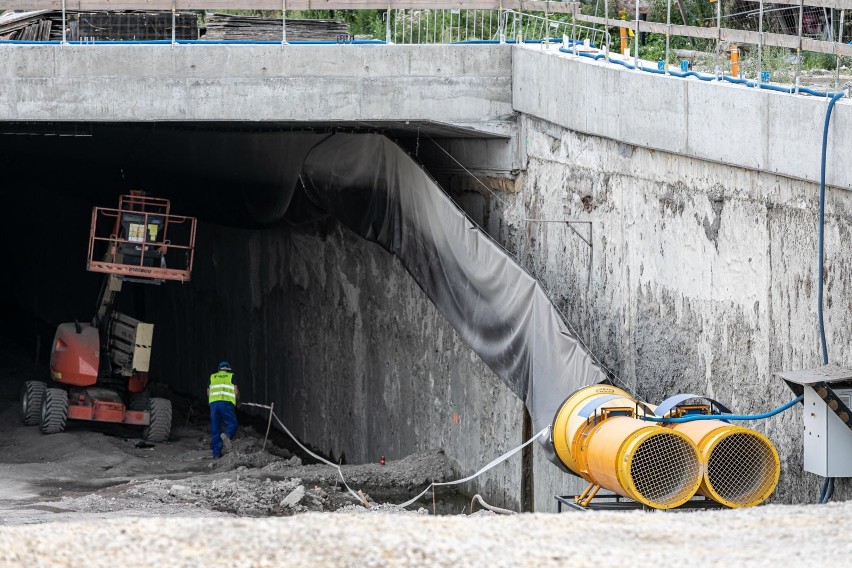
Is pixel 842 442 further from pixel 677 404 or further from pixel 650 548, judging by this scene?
pixel 650 548

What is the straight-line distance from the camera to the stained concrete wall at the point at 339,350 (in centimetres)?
1528

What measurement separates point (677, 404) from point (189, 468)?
10.4 m

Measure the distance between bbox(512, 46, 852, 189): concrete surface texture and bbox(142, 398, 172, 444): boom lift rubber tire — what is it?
8787mm

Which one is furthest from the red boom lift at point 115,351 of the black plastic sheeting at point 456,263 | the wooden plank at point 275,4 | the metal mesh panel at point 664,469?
the metal mesh panel at point 664,469

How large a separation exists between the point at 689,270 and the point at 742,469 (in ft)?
7.24

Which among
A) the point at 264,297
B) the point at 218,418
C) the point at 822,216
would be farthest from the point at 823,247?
the point at 264,297

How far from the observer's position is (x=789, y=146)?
9.00 meters

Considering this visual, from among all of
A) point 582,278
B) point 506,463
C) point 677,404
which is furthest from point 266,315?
point 677,404

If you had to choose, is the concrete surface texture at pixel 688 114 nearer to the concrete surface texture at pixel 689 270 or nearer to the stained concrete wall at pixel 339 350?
the concrete surface texture at pixel 689 270

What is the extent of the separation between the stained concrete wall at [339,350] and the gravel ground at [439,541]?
6.31 meters

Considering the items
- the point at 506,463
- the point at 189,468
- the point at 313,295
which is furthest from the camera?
the point at 313,295

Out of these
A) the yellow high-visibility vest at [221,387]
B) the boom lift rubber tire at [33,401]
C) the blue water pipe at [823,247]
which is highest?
the blue water pipe at [823,247]

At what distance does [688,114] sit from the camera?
1040 cm

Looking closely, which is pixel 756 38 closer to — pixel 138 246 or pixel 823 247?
pixel 823 247
